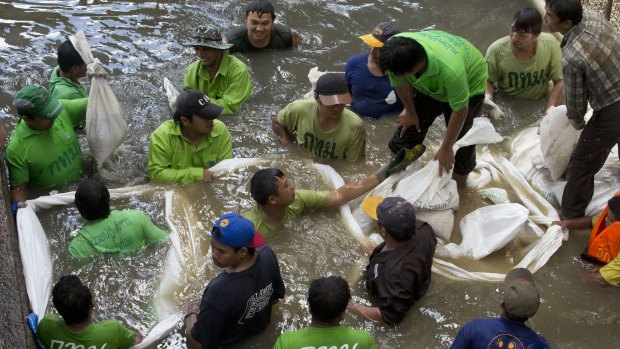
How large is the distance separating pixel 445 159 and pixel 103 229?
8.16 feet

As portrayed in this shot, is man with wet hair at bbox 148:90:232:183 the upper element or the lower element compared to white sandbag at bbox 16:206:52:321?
upper

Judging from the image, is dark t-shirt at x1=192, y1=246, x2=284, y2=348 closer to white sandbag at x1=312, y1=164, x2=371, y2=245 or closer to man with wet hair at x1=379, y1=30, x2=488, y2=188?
white sandbag at x1=312, y1=164, x2=371, y2=245

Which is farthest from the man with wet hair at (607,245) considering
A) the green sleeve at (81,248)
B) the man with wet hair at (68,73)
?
the man with wet hair at (68,73)

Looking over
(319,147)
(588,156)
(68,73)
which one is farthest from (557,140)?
(68,73)

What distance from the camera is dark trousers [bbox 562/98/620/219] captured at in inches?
191

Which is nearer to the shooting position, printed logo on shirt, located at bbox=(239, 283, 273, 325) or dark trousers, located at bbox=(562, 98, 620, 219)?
printed logo on shirt, located at bbox=(239, 283, 273, 325)

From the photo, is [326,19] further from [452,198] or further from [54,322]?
[54,322]

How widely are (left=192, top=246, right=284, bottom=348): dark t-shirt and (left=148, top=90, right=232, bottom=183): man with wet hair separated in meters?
1.72

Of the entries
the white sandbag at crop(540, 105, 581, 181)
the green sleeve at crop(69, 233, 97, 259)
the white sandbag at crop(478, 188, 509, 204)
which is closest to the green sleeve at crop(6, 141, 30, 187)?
the green sleeve at crop(69, 233, 97, 259)

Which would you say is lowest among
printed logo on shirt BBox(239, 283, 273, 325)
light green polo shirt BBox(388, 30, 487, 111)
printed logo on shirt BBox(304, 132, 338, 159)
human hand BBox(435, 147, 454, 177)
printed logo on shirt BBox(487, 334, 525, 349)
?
printed logo on shirt BBox(304, 132, 338, 159)

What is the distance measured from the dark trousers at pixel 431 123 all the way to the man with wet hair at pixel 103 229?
87.0 inches

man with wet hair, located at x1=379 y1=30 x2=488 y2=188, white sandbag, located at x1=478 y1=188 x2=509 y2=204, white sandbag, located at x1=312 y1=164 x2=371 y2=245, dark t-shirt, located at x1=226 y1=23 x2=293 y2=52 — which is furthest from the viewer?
dark t-shirt, located at x1=226 y1=23 x2=293 y2=52

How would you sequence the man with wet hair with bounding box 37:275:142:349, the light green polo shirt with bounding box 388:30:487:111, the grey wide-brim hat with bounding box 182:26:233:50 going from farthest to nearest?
the grey wide-brim hat with bounding box 182:26:233:50, the light green polo shirt with bounding box 388:30:487:111, the man with wet hair with bounding box 37:275:142:349

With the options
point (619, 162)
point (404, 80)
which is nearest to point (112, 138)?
point (404, 80)
